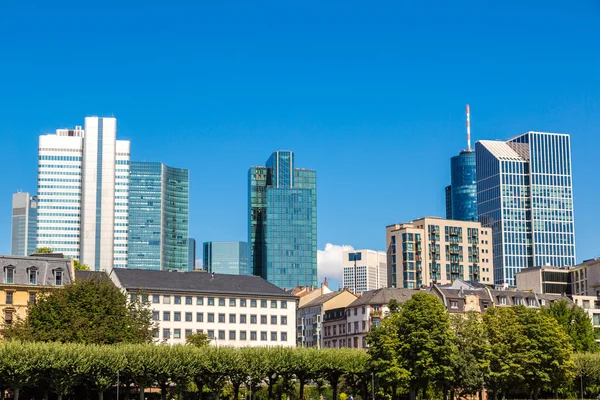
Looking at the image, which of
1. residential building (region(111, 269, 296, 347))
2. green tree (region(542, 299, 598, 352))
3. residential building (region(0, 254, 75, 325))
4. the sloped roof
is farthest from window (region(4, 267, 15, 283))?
green tree (region(542, 299, 598, 352))

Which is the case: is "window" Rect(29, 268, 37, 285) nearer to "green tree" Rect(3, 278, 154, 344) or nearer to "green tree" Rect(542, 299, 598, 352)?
"green tree" Rect(3, 278, 154, 344)

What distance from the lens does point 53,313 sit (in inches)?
4476

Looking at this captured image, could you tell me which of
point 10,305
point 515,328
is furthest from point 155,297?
point 515,328

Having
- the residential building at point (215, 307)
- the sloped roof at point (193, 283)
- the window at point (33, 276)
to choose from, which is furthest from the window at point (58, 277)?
the sloped roof at point (193, 283)

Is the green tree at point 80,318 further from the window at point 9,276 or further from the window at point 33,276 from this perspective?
the window at point 33,276

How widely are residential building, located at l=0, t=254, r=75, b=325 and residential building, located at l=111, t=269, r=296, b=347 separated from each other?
49.3 ft

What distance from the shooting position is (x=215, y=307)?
160 m

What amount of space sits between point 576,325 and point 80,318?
80.4 m

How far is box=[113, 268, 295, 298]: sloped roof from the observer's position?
15714 centimetres

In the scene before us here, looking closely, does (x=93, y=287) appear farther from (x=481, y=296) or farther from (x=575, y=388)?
(x=481, y=296)

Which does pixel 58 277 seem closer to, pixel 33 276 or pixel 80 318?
pixel 33 276

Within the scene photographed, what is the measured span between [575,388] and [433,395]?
80.7 ft

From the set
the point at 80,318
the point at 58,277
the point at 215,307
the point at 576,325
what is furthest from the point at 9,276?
the point at 576,325

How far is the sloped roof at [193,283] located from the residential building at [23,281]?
600 inches
